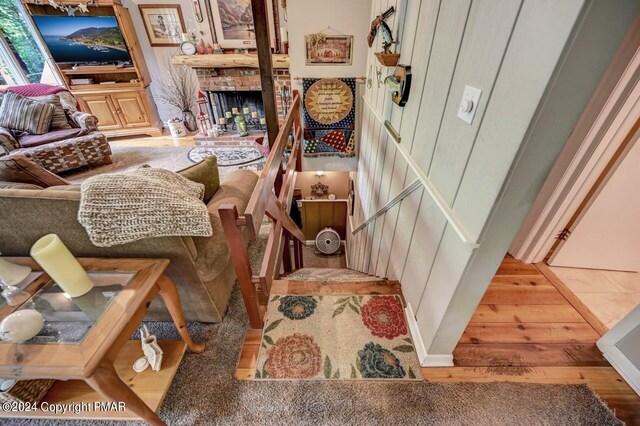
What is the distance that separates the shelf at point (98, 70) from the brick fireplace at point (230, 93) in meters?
1.14

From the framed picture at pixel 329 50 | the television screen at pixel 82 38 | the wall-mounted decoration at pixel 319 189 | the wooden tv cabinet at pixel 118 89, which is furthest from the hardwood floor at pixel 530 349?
the television screen at pixel 82 38

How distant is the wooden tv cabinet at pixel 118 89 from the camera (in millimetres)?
3932

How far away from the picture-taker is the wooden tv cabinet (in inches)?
155

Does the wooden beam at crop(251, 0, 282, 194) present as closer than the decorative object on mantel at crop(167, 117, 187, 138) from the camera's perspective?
Yes

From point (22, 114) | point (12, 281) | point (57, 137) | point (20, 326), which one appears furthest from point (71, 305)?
point (22, 114)

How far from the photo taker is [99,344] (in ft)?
2.65

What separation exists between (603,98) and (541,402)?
1503 millimetres

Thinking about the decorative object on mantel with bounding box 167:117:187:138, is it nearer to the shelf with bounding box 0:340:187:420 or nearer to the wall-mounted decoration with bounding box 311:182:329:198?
the wall-mounted decoration with bounding box 311:182:329:198

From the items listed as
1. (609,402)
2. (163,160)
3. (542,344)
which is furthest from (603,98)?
(163,160)

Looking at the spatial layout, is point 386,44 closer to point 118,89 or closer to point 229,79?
point 229,79

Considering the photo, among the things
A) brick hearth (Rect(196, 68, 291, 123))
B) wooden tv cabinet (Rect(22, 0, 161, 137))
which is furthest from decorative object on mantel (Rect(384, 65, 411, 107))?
wooden tv cabinet (Rect(22, 0, 161, 137))

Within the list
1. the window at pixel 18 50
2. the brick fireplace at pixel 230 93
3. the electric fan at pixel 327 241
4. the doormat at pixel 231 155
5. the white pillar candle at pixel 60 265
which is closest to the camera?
the white pillar candle at pixel 60 265

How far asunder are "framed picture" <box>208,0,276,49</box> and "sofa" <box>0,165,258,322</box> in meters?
3.69

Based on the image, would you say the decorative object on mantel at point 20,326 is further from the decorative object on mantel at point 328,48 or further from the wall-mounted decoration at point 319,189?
the wall-mounted decoration at point 319,189
